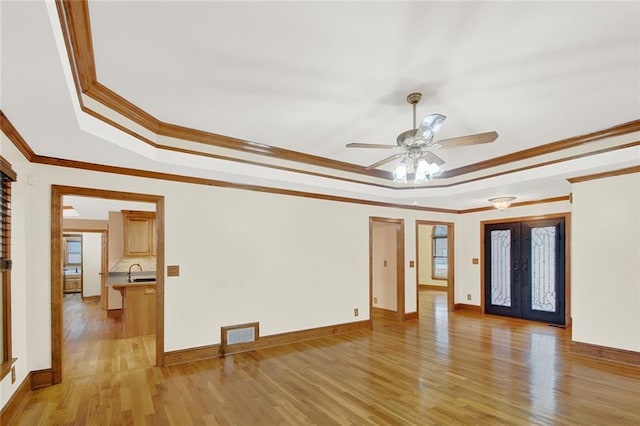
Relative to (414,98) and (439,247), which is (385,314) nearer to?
(414,98)

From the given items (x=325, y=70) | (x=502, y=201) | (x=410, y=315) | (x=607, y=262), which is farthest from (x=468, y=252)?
(x=325, y=70)

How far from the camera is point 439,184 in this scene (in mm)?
5836

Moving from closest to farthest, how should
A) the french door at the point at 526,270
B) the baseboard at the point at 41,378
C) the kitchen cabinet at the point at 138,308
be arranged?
1. the baseboard at the point at 41,378
2. the kitchen cabinet at the point at 138,308
3. the french door at the point at 526,270

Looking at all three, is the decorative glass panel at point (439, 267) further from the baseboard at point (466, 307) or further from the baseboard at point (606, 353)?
the baseboard at point (606, 353)

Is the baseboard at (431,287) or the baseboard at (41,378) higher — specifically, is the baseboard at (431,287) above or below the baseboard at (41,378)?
below

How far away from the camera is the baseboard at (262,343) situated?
13.3 feet

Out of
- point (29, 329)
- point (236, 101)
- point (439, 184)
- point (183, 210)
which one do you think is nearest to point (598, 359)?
point (439, 184)

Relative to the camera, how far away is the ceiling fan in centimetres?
261

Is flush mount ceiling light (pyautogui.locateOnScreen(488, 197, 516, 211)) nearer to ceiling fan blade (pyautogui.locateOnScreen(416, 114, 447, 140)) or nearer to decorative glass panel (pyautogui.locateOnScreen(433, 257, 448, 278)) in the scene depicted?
ceiling fan blade (pyautogui.locateOnScreen(416, 114, 447, 140))

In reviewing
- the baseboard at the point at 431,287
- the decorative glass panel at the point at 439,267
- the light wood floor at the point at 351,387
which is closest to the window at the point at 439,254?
the decorative glass panel at the point at 439,267

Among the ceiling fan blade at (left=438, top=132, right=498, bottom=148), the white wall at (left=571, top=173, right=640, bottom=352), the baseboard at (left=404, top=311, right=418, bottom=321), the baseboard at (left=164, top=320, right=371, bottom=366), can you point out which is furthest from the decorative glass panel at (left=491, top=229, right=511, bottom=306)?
the ceiling fan blade at (left=438, top=132, right=498, bottom=148)

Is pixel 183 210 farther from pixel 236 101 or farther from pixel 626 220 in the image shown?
pixel 626 220

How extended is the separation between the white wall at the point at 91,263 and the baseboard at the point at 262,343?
25.3ft

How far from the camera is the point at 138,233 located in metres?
7.25
